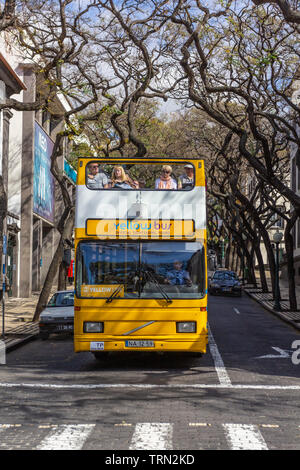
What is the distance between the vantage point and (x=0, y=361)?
14125 millimetres

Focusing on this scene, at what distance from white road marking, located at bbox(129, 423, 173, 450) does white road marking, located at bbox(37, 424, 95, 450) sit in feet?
A: 1.80

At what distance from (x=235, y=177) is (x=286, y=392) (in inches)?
1009

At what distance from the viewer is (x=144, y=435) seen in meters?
7.18

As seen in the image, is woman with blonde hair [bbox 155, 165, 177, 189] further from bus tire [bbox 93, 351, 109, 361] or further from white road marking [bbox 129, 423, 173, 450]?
white road marking [bbox 129, 423, 173, 450]

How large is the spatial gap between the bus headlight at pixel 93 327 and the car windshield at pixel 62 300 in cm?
782

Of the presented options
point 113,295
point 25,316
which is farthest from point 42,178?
point 113,295

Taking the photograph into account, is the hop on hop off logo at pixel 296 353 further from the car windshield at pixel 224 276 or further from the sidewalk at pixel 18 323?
the car windshield at pixel 224 276

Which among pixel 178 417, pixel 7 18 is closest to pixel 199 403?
pixel 178 417

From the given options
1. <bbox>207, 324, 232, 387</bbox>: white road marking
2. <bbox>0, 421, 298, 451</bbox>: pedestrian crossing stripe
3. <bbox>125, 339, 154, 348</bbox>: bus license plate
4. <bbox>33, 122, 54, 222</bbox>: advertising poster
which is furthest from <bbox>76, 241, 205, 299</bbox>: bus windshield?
<bbox>33, 122, 54, 222</bbox>: advertising poster

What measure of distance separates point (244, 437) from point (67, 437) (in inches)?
75.8

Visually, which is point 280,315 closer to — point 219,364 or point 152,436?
point 219,364

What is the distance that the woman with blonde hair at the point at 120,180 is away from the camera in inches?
506

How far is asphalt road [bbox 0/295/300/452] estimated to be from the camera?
704 cm

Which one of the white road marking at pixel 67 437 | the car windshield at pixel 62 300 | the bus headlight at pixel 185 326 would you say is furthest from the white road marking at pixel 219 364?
the car windshield at pixel 62 300
